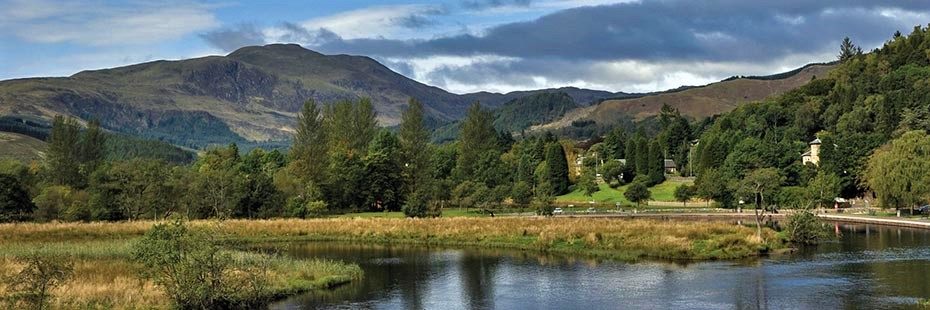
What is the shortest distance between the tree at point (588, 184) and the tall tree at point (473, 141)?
16625 millimetres

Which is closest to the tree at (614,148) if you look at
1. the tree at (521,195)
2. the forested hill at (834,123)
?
the forested hill at (834,123)

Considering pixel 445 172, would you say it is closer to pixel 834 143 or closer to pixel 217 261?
pixel 834 143

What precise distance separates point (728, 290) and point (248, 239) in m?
Result: 42.9

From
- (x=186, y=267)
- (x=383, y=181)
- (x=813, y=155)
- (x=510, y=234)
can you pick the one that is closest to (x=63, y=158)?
(x=383, y=181)

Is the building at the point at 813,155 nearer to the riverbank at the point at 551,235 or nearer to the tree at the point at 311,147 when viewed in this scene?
the riverbank at the point at 551,235

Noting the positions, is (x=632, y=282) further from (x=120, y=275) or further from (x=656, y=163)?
(x=656, y=163)

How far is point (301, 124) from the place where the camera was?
120m

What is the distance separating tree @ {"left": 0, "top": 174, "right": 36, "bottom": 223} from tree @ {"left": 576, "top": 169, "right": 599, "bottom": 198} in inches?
2906

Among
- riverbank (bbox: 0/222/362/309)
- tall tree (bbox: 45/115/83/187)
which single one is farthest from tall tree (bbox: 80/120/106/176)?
riverbank (bbox: 0/222/362/309)

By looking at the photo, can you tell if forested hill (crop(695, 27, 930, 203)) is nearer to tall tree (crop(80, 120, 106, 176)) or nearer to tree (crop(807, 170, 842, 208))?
tree (crop(807, 170, 842, 208))

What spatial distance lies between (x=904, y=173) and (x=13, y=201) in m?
87.5

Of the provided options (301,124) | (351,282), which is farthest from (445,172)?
(351,282)

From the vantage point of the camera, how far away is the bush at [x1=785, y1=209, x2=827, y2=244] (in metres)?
61.9

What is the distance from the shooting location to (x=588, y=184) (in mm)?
130500
